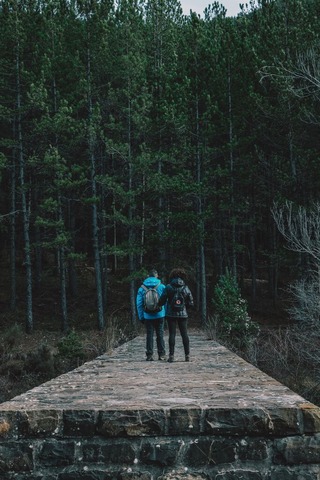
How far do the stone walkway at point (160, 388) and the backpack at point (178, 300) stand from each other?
3.34 ft

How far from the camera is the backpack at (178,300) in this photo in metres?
10.9

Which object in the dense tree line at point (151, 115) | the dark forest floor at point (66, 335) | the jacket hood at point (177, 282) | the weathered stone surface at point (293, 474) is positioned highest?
the dense tree line at point (151, 115)

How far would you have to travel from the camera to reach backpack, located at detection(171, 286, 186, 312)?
10.9 metres

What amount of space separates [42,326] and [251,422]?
24.1 metres

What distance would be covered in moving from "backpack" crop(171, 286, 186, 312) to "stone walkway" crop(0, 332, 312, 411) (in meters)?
1.02

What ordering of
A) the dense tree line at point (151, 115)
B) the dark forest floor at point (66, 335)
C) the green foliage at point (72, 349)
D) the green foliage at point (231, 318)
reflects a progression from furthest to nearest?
the dense tree line at point (151, 115) → the green foliage at point (231, 318) → the green foliage at point (72, 349) → the dark forest floor at point (66, 335)

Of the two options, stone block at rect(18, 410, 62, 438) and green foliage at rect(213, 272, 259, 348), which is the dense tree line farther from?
stone block at rect(18, 410, 62, 438)

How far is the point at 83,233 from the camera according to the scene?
4275 cm

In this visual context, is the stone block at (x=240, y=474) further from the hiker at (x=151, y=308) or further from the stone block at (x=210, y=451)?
the hiker at (x=151, y=308)

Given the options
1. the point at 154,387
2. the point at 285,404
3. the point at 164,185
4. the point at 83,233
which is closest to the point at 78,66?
the point at 164,185

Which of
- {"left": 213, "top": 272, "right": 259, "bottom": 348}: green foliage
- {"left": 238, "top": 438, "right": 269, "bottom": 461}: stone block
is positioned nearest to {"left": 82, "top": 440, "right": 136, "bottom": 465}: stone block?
→ {"left": 238, "top": 438, "right": 269, "bottom": 461}: stone block

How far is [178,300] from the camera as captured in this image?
10.9 meters

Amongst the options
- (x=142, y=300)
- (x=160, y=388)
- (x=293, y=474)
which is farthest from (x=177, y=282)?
(x=293, y=474)

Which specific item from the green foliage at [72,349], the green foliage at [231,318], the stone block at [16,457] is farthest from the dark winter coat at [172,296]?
the green foliage at [231,318]
